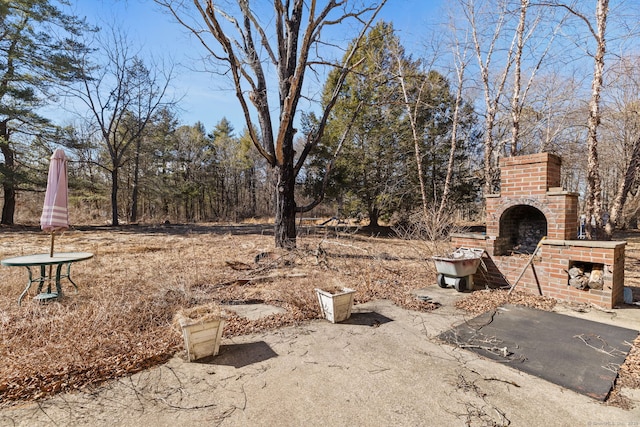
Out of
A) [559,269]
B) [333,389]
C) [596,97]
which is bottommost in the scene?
[333,389]

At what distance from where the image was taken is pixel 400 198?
499 inches

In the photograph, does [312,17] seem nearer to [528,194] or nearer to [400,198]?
[528,194]

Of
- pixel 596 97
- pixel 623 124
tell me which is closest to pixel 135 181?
pixel 596 97

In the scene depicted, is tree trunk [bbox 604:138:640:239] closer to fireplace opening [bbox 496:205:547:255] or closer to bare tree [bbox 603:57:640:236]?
bare tree [bbox 603:57:640:236]

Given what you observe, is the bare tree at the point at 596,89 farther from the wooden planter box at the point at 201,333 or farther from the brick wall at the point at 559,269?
the wooden planter box at the point at 201,333

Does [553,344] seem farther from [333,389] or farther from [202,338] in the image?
[202,338]

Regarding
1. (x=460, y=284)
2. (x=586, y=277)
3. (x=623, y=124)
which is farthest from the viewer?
(x=623, y=124)

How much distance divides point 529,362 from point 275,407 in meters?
2.14

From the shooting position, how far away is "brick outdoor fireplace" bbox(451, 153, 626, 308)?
13.0 ft

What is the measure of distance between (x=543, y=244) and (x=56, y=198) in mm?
6552

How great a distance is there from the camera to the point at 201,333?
8.23 feet

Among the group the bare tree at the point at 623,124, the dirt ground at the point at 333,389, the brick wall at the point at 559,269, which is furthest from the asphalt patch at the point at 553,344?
the bare tree at the point at 623,124

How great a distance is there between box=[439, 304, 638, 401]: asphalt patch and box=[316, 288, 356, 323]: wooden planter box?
1037 mm

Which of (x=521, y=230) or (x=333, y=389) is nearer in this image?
(x=333, y=389)
